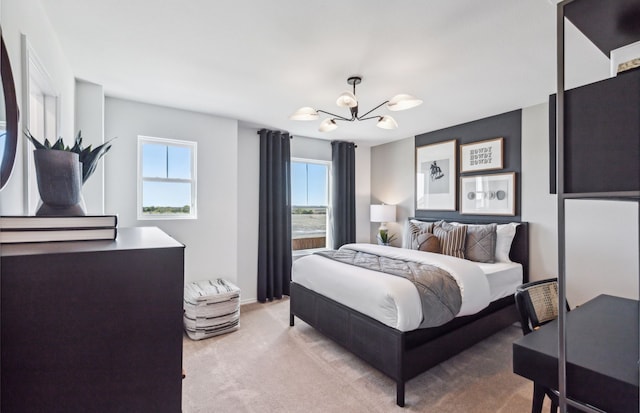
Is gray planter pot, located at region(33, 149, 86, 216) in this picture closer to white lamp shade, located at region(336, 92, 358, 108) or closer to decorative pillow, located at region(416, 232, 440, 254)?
white lamp shade, located at region(336, 92, 358, 108)

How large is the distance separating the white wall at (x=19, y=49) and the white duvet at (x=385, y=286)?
83.8 inches

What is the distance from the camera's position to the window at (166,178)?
3.39m

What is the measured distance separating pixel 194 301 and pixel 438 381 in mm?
2377

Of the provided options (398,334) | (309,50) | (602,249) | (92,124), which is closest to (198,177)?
(92,124)

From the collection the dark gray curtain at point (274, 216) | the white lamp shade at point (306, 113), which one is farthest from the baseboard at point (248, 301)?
the white lamp shade at point (306, 113)

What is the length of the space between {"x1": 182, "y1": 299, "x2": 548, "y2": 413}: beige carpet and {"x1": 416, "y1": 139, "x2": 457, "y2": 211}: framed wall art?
1923 mm

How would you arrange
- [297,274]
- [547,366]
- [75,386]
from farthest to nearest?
1. [297,274]
2. [547,366]
3. [75,386]

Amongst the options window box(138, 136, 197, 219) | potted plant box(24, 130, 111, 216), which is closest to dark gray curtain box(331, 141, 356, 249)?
window box(138, 136, 197, 219)

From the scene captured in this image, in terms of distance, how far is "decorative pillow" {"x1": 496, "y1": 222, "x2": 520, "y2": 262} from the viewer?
3.40m

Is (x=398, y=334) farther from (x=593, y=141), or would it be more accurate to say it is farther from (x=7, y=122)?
(x=7, y=122)

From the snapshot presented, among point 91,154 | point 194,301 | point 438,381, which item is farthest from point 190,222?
point 438,381

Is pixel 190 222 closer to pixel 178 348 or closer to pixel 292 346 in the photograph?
pixel 292 346

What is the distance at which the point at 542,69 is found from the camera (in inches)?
96.0

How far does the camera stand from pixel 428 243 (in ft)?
12.0
